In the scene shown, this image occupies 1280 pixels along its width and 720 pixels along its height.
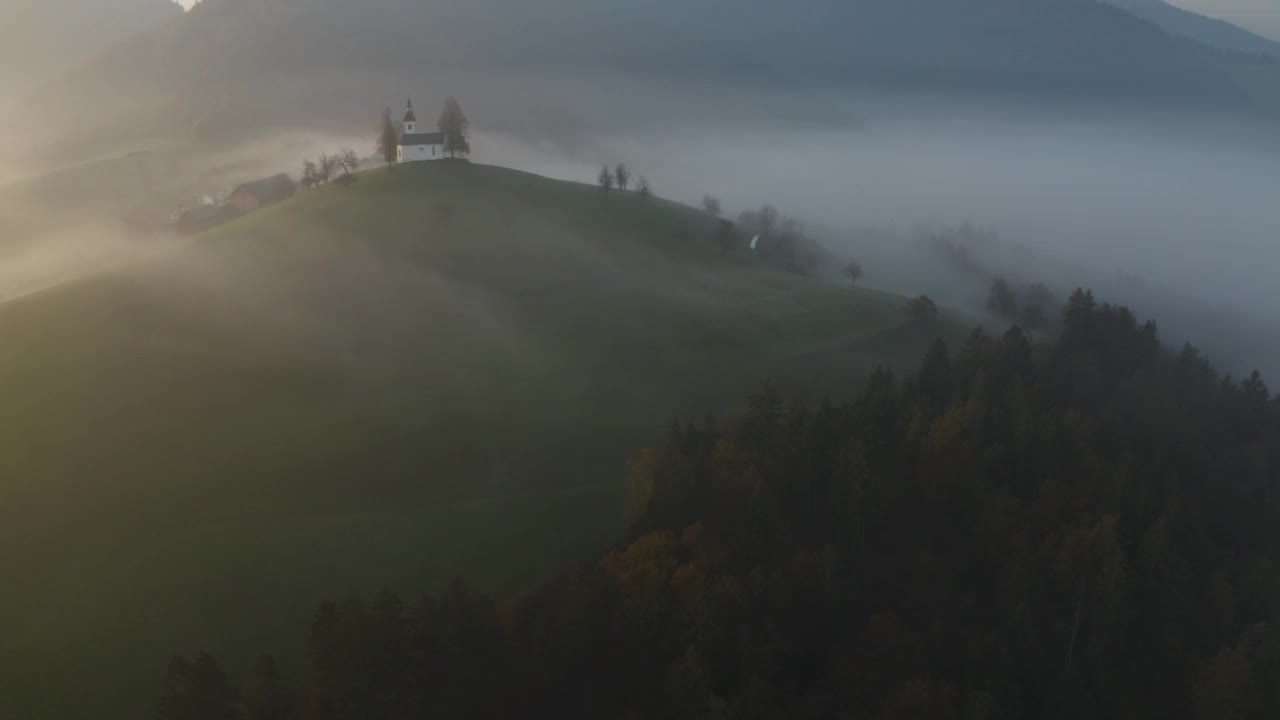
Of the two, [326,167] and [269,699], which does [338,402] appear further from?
[326,167]

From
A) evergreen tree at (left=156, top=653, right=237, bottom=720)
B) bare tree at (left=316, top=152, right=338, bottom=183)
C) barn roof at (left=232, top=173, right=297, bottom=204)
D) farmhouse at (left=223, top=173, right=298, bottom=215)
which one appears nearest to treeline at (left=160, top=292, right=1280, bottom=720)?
evergreen tree at (left=156, top=653, right=237, bottom=720)

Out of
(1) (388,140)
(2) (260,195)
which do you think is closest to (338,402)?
(1) (388,140)

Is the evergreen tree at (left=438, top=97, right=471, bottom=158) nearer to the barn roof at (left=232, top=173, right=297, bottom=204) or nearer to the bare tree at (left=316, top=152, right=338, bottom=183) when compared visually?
the bare tree at (left=316, top=152, right=338, bottom=183)

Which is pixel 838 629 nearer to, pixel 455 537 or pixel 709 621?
pixel 709 621

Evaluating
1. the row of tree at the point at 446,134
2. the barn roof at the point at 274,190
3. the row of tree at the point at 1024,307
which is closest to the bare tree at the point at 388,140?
the row of tree at the point at 446,134

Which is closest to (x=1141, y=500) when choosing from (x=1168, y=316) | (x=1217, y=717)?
(x=1217, y=717)

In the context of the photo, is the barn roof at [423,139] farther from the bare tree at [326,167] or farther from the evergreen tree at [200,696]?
the evergreen tree at [200,696]
